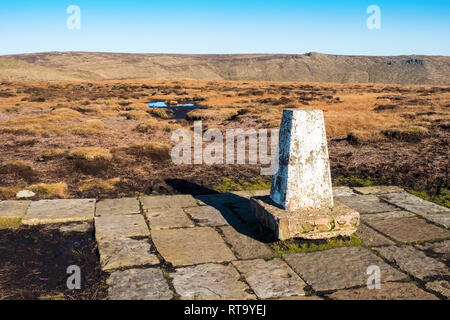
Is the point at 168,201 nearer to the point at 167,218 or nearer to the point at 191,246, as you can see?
the point at 167,218

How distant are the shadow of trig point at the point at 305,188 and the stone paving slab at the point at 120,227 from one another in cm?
192

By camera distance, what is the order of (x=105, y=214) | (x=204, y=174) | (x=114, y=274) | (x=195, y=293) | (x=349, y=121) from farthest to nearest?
(x=349, y=121)
(x=204, y=174)
(x=105, y=214)
(x=114, y=274)
(x=195, y=293)

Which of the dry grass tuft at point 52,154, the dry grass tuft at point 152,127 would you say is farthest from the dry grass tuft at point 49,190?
the dry grass tuft at point 152,127

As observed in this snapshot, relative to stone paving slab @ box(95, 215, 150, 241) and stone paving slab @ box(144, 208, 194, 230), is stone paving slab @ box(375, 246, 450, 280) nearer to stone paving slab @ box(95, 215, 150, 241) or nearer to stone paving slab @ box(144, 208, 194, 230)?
stone paving slab @ box(144, 208, 194, 230)

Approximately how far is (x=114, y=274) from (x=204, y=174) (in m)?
5.09

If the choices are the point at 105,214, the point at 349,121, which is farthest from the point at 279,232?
the point at 349,121

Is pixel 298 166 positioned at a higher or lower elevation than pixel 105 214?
higher

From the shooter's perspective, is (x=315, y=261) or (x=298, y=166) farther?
(x=298, y=166)

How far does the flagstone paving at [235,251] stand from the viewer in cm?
402

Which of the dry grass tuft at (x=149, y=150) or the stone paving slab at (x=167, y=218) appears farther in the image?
the dry grass tuft at (x=149, y=150)

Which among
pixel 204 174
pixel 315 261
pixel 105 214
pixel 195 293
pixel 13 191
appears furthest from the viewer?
pixel 204 174

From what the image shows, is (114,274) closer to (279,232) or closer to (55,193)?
(279,232)

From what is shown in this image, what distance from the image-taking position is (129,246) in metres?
5.06
